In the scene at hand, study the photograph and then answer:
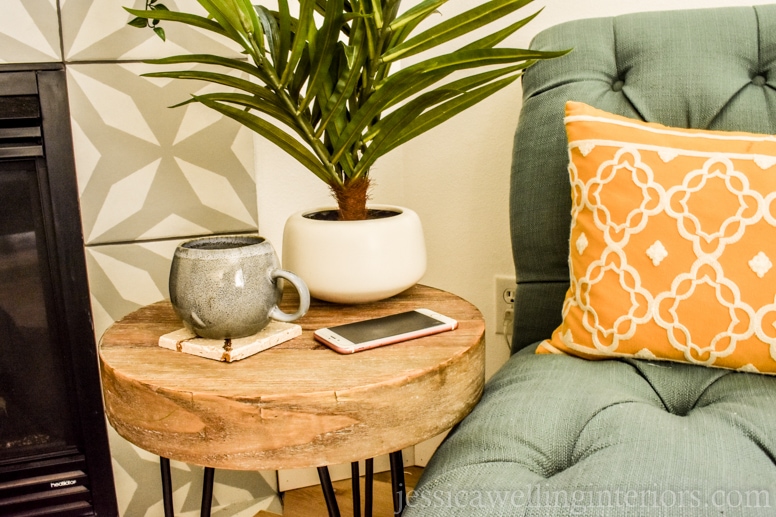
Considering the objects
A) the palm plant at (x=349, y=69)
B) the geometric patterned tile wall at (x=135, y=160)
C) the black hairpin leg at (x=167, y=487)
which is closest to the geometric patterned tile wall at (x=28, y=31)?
the geometric patterned tile wall at (x=135, y=160)

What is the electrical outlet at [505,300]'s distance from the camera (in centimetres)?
125

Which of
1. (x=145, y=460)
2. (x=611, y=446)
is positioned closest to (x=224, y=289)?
(x=611, y=446)

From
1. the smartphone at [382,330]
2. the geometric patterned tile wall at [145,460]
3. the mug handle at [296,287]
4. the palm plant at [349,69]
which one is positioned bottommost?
the geometric patterned tile wall at [145,460]

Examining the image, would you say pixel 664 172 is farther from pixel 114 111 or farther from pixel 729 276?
pixel 114 111

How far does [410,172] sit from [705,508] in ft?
3.14

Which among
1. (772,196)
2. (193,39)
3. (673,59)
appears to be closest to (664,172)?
(772,196)

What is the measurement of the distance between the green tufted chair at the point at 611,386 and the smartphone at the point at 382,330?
0.36 feet

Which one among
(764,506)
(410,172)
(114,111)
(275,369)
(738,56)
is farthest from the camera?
(410,172)

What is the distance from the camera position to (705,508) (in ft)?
1.59

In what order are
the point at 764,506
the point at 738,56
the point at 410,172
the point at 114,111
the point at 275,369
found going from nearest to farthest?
1. the point at 764,506
2. the point at 275,369
3. the point at 738,56
4. the point at 114,111
5. the point at 410,172

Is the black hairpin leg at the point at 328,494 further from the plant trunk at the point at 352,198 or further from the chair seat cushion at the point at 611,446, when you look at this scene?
the plant trunk at the point at 352,198

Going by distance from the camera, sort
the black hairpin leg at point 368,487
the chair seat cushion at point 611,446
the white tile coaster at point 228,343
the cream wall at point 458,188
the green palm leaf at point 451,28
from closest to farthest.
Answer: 1. the chair seat cushion at point 611,446
2. the white tile coaster at point 228,343
3. the green palm leaf at point 451,28
4. the black hairpin leg at point 368,487
5. the cream wall at point 458,188

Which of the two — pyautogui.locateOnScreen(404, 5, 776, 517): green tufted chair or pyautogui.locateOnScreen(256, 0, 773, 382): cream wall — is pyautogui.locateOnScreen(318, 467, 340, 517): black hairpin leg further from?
pyautogui.locateOnScreen(256, 0, 773, 382): cream wall

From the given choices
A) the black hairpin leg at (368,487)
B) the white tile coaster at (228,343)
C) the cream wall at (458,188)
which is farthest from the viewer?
the cream wall at (458,188)
